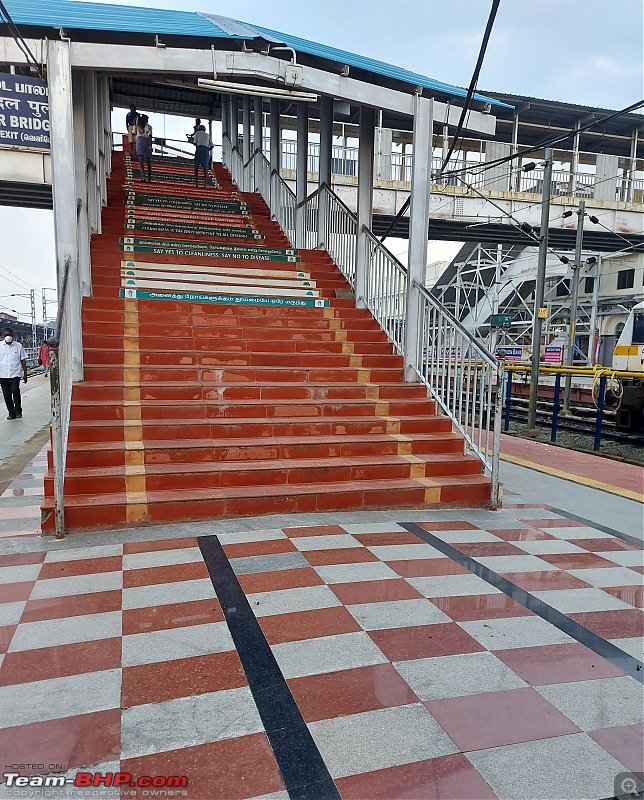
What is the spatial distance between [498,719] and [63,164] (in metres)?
5.34

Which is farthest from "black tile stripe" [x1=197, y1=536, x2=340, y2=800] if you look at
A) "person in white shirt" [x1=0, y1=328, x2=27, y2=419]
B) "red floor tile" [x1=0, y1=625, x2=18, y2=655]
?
"person in white shirt" [x1=0, y1=328, x2=27, y2=419]

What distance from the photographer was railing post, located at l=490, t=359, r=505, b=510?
4773mm

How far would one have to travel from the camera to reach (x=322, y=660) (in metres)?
2.42

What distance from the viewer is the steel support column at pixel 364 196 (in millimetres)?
7836

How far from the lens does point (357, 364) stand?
6586mm

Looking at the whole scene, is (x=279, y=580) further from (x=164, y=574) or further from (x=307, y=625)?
(x=164, y=574)

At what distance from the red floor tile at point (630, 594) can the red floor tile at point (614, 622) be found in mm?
118

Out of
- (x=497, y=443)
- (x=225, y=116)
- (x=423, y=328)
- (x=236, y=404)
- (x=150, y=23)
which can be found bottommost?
(x=497, y=443)

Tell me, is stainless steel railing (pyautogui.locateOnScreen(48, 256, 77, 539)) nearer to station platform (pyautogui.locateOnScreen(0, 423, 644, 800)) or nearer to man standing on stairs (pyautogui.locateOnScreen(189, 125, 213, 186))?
station platform (pyautogui.locateOnScreen(0, 423, 644, 800))

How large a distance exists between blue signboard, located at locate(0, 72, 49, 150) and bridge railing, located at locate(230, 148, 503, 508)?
5327 millimetres

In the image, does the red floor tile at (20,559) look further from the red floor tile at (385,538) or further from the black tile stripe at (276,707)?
the red floor tile at (385,538)

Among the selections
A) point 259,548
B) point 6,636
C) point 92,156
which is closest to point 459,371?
point 259,548

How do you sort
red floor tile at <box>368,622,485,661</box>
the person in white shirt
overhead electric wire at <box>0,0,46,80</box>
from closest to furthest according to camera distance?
red floor tile at <box>368,622,485,661</box>, overhead electric wire at <box>0,0,46,80</box>, the person in white shirt

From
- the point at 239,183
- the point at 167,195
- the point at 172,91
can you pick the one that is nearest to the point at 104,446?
the point at 167,195
